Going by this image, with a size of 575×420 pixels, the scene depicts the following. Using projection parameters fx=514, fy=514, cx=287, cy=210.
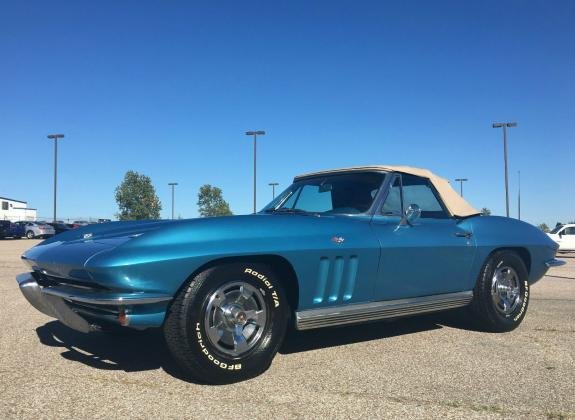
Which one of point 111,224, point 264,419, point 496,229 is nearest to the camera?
point 264,419

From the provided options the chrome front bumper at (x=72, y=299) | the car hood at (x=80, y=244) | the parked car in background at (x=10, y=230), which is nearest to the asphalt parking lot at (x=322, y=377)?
the chrome front bumper at (x=72, y=299)

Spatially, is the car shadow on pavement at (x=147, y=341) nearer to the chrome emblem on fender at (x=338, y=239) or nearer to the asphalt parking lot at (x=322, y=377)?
the asphalt parking lot at (x=322, y=377)

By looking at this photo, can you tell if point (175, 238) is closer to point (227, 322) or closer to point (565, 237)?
point (227, 322)

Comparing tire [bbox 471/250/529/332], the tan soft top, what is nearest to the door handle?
the tan soft top

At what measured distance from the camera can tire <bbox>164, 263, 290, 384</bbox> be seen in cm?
309

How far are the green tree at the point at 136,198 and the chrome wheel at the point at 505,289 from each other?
195 ft

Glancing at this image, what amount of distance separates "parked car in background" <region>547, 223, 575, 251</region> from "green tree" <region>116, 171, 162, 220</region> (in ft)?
157

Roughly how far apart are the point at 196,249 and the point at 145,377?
38.0 inches

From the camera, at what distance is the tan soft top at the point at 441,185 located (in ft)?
15.5

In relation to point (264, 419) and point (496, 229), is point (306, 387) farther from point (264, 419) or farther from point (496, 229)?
point (496, 229)

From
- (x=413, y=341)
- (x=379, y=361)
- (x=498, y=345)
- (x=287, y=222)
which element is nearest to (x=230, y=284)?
(x=287, y=222)

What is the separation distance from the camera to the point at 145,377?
3.36 metres

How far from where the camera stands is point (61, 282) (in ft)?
11.6

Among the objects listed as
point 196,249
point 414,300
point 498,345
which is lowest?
point 498,345
